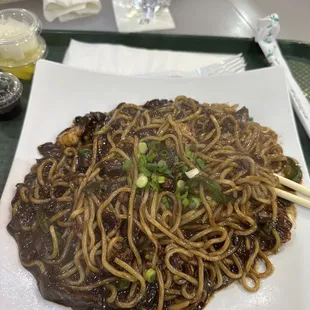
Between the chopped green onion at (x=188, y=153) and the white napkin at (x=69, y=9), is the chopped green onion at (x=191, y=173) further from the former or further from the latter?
the white napkin at (x=69, y=9)

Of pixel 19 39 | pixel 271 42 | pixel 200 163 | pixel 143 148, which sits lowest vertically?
pixel 19 39

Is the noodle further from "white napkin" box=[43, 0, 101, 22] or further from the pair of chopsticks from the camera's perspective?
"white napkin" box=[43, 0, 101, 22]

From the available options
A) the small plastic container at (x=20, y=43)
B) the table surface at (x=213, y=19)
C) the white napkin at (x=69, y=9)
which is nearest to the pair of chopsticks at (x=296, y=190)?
the table surface at (x=213, y=19)

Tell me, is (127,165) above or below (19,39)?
above

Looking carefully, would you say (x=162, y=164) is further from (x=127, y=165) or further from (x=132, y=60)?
(x=132, y=60)

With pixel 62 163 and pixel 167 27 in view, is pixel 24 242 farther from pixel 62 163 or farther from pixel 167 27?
pixel 167 27

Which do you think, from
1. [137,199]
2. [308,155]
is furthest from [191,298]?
[308,155]

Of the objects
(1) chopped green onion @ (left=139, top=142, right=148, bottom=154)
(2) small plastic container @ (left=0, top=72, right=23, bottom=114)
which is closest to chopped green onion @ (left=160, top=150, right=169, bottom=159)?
(1) chopped green onion @ (left=139, top=142, right=148, bottom=154)

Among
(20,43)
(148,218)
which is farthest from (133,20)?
(148,218)
